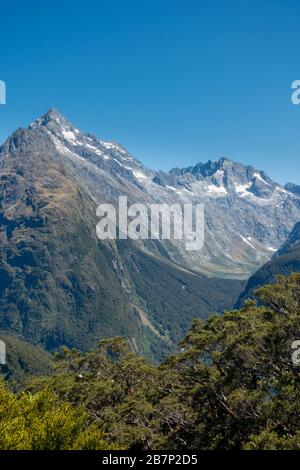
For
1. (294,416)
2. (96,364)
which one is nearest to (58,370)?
(96,364)

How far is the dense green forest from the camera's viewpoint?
156 feet

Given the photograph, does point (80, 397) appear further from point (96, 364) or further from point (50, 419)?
point (50, 419)

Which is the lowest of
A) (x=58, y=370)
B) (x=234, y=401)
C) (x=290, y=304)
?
(x=58, y=370)

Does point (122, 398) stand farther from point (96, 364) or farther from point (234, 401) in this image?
point (234, 401)

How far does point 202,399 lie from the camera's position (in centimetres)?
6344

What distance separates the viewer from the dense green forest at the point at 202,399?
156ft

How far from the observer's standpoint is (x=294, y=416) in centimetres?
4450

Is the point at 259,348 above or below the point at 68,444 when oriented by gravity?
above

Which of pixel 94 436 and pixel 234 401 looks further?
pixel 234 401

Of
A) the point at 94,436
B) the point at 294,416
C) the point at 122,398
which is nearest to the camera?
the point at 294,416

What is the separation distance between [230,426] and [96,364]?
5031 centimetres

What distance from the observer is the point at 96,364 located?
101 meters

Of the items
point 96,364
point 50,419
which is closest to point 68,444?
point 50,419

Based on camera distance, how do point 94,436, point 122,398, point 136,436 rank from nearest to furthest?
point 94,436, point 136,436, point 122,398
